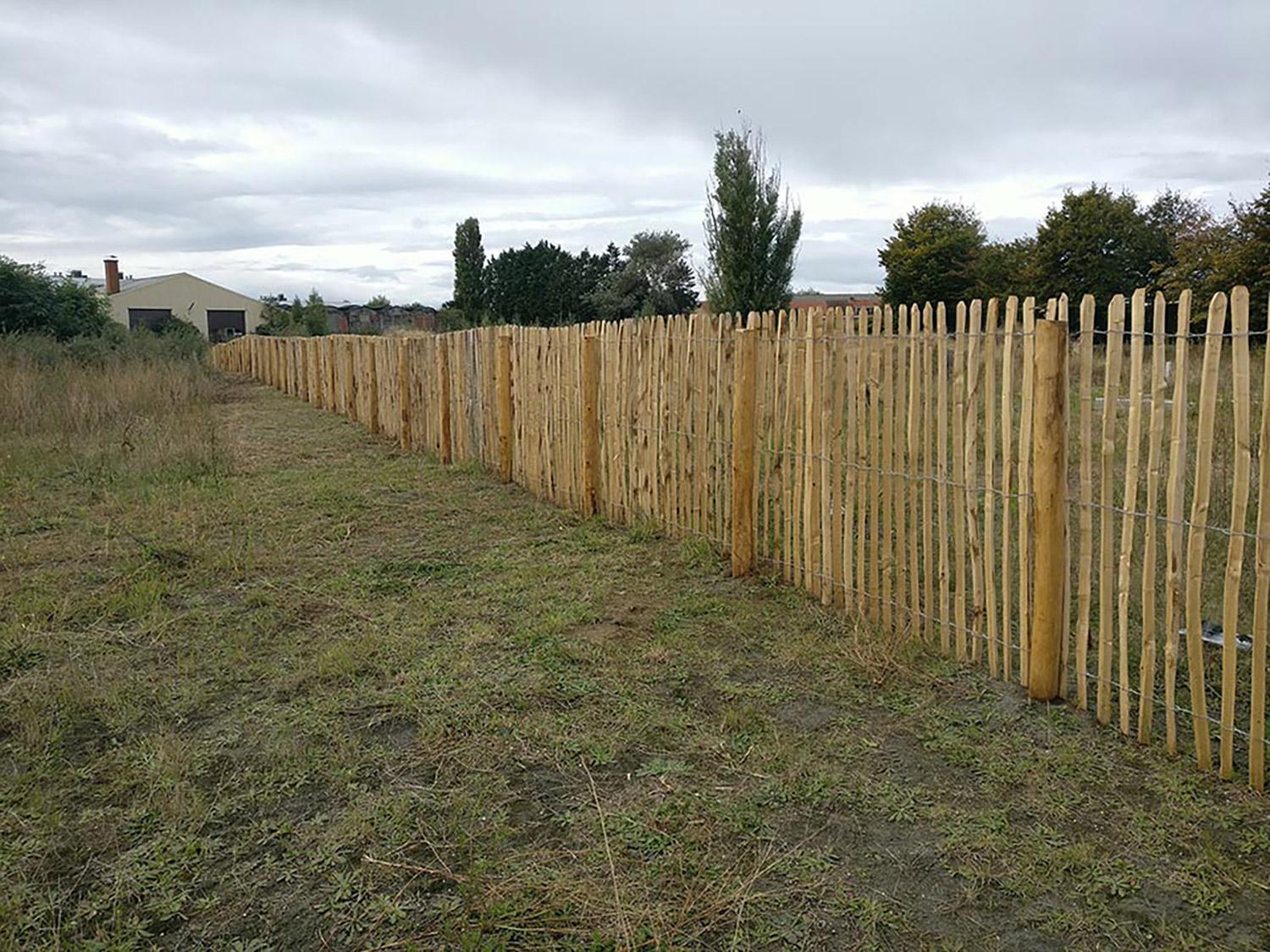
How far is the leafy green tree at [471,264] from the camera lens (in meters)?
48.2

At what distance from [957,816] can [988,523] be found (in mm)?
1283

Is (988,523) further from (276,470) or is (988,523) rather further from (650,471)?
(276,470)

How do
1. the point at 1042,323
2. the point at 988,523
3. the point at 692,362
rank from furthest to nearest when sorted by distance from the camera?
the point at 692,362 < the point at 988,523 < the point at 1042,323

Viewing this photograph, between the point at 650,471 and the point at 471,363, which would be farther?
the point at 471,363

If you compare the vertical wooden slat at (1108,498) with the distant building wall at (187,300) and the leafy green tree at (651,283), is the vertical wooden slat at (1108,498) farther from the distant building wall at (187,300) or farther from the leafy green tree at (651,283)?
the distant building wall at (187,300)

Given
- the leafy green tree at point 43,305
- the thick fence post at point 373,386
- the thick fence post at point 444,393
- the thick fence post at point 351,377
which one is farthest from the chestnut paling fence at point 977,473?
the leafy green tree at point 43,305

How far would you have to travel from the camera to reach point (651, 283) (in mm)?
38656

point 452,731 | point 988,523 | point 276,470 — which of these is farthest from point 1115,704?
point 276,470

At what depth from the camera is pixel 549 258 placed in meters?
47.2

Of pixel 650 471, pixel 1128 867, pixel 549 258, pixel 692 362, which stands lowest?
pixel 1128 867

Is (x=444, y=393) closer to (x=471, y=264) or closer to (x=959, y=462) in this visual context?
(x=959, y=462)

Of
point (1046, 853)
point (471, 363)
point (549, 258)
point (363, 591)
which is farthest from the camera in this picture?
point (549, 258)

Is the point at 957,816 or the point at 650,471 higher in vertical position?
the point at 650,471

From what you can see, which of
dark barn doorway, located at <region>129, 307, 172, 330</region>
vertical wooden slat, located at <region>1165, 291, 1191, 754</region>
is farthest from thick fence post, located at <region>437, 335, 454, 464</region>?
dark barn doorway, located at <region>129, 307, 172, 330</region>
